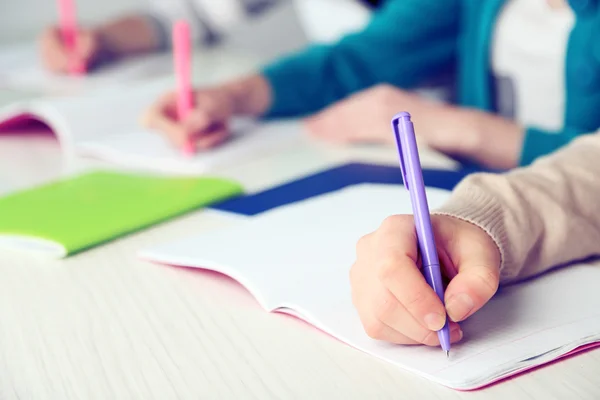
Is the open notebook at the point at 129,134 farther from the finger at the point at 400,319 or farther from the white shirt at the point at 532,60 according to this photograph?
the finger at the point at 400,319

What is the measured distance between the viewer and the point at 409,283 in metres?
0.41

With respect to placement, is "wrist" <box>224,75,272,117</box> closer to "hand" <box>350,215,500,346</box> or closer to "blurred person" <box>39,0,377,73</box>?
"blurred person" <box>39,0,377,73</box>

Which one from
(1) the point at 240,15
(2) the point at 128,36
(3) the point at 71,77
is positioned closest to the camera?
(3) the point at 71,77

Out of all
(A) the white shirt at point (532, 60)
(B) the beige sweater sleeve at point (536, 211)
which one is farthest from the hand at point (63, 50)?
(B) the beige sweater sleeve at point (536, 211)

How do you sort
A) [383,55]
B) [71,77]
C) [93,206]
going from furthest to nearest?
[71,77] < [383,55] < [93,206]

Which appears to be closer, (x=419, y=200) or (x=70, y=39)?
(x=419, y=200)

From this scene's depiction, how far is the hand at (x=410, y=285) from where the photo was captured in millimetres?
407

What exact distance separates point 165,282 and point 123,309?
0.15 feet

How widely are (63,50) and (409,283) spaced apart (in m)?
1.03

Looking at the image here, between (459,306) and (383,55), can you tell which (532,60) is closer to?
(383,55)

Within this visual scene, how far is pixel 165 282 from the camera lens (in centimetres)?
53

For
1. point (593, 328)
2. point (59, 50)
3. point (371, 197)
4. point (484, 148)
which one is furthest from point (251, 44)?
point (593, 328)

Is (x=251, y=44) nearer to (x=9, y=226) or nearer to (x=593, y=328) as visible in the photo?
(x=9, y=226)

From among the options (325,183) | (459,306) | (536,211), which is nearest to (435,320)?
(459,306)
